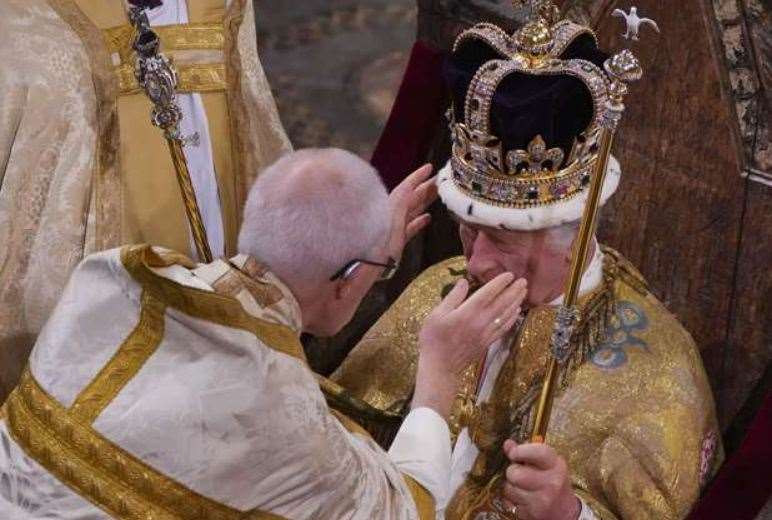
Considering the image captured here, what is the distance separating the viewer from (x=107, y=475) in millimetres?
2123

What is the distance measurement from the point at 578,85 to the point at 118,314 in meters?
0.90

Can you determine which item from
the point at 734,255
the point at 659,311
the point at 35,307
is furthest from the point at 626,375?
the point at 35,307

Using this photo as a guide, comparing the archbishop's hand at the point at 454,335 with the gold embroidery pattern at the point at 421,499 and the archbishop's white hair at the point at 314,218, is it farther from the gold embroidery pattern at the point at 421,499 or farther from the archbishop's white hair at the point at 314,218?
the archbishop's white hair at the point at 314,218

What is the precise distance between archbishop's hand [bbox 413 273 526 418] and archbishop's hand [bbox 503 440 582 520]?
0.15 metres

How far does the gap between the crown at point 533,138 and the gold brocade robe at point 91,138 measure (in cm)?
68

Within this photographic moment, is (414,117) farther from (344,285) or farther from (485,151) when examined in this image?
(344,285)

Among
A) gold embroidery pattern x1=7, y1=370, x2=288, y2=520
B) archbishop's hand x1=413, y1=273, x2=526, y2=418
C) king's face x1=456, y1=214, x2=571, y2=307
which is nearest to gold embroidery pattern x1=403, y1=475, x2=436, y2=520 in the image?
archbishop's hand x1=413, y1=273, x2=526, y2=418

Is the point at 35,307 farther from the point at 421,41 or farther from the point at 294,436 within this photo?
the point at 421,41

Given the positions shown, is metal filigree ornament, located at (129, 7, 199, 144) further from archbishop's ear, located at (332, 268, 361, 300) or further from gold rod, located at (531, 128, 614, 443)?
gold rod, located at (531, 128, 614, 443)

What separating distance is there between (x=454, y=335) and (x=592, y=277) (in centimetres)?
39

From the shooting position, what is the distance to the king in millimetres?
2504

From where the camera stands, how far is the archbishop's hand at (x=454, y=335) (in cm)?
240

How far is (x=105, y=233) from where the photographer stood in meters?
2.94

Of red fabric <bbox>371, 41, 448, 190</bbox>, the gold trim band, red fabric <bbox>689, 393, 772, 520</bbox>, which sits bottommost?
red fabric <bbox>689, 393, 772, 520</bbox>
